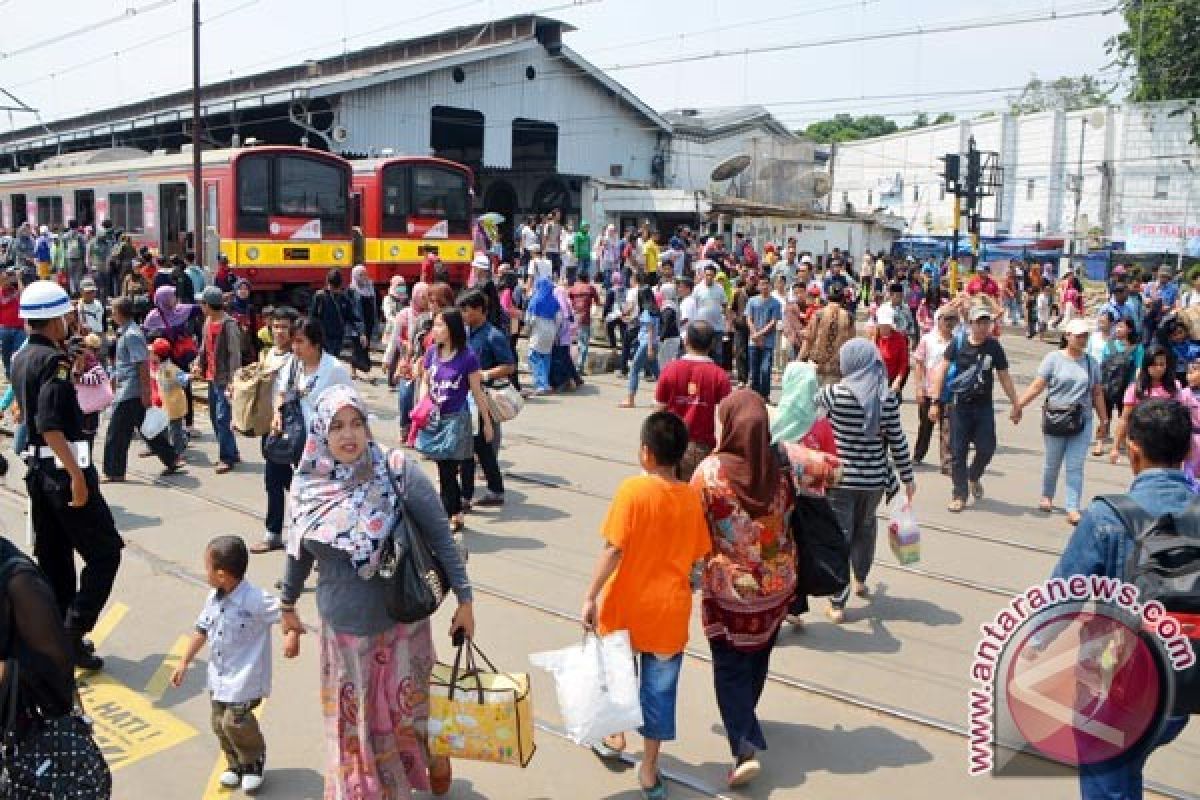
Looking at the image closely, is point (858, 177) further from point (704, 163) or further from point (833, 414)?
point (833, 414)

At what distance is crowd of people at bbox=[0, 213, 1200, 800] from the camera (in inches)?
155

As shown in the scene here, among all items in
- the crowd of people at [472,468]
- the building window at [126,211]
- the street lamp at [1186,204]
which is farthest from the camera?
the street lamp at [1186,204]

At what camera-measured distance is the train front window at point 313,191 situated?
729 inches

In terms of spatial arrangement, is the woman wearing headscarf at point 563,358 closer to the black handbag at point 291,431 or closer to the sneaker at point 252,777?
the black handbag at point 291,431

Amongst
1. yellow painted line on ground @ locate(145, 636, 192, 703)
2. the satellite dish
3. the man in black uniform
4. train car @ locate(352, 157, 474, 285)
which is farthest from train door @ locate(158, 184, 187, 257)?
the satellite dish

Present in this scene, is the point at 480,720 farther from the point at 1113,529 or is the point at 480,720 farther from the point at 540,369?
the point at 540,369

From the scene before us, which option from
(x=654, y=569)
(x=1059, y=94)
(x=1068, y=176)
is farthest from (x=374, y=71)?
(x=1059, y=94)

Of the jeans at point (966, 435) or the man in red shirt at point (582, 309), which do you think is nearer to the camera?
the jeans at point (966, 435)

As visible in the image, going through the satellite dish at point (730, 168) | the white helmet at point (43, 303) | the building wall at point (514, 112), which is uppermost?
the building wall at point (514, 112)

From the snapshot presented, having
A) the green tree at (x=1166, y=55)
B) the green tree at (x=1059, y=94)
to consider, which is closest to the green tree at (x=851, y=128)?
the green tree at (x=1059, y=94)

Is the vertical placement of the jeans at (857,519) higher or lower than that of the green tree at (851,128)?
lower

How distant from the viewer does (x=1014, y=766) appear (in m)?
4.06

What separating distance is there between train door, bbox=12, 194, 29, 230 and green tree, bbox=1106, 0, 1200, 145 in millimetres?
39018

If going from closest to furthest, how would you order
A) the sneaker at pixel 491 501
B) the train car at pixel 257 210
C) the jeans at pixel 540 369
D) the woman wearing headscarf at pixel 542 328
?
1. the sneaker at pixel 491 501
2. the woman wearing headscarf at pixel 542 328
3. the jeans at pixel 540 369
4. the train car at pixel 257 210
